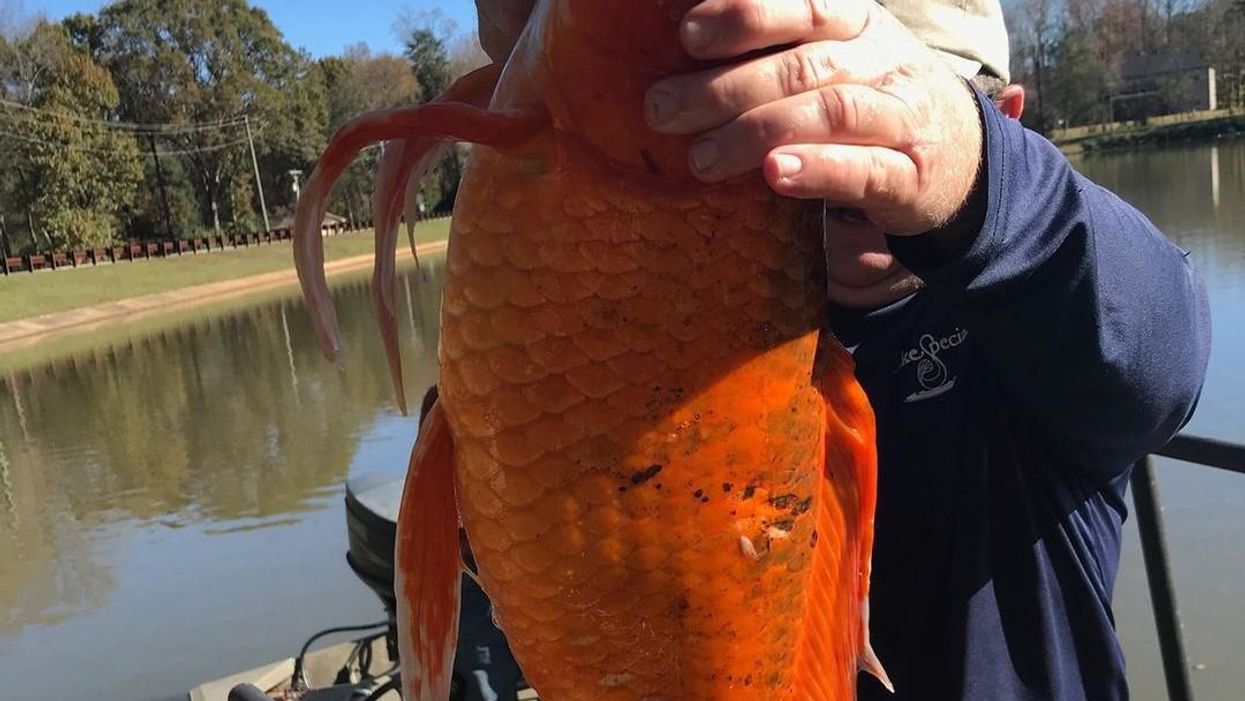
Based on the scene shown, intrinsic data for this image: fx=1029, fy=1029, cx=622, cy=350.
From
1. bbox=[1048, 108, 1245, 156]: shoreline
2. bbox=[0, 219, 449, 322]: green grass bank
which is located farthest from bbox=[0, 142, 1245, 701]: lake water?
bbox=[1048, 108, 1245, 156]: shoreline

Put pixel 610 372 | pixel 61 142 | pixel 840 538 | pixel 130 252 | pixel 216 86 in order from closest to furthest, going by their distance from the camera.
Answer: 1. pixel 610 372
2. pixel 840 538
3. pixel 130 252
4. pixel 61 142
5. pixel 216 86

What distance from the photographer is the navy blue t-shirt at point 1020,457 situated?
1.24m

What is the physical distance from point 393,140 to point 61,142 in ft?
141

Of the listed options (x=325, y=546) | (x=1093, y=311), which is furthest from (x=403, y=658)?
(x=325, y=546)

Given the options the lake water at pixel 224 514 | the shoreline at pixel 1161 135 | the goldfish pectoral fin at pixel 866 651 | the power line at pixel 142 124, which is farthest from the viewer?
the shoreline at pixel 1161 135

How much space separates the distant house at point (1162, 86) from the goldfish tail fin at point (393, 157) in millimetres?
65280

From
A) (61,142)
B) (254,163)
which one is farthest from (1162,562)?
(254,163)

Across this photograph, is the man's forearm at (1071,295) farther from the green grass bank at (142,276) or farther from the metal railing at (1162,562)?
the green grass bank at (142,276)

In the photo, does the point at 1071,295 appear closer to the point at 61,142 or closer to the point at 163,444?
the point at 163,444

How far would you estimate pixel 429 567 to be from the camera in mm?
1095

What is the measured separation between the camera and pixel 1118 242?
47.9 inches

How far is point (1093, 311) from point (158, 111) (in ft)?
166

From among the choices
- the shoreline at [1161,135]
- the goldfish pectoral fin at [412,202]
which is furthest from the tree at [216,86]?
the goldfish pectoral fin at [412,202]

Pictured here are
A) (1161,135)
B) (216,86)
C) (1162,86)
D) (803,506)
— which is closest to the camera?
(803,506)
